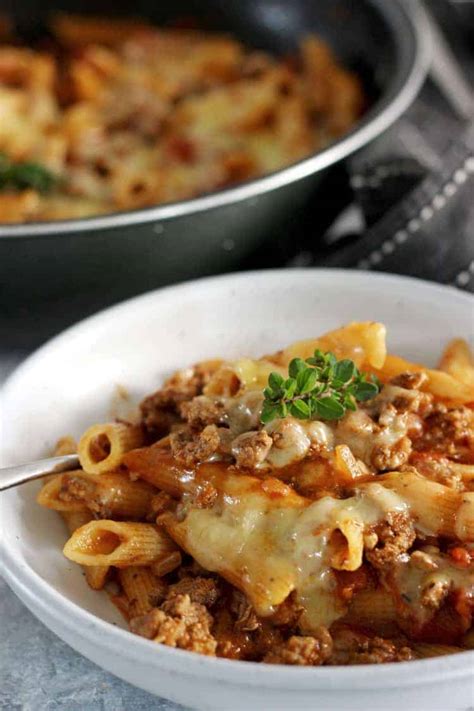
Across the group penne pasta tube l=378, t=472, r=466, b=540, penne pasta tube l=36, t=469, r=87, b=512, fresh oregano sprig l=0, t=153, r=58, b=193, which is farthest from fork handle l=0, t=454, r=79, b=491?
fresh oregano sprig l=0, t=153, r=58, b=193

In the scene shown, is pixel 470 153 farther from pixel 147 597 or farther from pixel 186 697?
pixel 186 697

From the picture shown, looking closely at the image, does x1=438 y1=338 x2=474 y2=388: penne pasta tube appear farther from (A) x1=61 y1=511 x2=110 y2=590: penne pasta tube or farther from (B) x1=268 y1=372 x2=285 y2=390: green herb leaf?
(A) x1=61 y1=511 x2=110 y2=590: penne pasta tube

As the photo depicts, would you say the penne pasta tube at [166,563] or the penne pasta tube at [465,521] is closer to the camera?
the penne pasta tube at [465,521]

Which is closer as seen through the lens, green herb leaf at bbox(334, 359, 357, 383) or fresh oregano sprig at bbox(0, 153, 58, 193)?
green herb leaf at bbox(334, 359, 357, 383)

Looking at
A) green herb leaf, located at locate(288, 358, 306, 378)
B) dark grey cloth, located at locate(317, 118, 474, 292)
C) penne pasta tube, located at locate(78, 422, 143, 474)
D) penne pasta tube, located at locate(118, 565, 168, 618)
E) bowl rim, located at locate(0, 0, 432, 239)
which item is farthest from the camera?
dark grey cloth, located at locate(317, 118, 474, 292)

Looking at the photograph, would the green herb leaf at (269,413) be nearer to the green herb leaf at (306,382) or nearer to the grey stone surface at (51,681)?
the green herb leaf at (306,382)

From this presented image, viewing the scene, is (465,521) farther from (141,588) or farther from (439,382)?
(141,588)

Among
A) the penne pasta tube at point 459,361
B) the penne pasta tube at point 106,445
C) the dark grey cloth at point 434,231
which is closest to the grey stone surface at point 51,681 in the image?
the penne pasta tube at point 106,445
